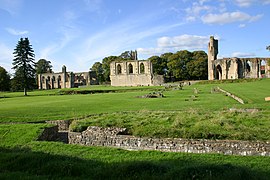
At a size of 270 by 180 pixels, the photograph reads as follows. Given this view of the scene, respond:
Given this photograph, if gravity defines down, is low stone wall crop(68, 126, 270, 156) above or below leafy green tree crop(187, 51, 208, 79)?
below

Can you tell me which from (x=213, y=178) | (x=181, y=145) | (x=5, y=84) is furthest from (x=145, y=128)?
(x=5, y=84)

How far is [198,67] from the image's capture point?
9494 cm

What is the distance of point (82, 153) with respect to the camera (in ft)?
35.0

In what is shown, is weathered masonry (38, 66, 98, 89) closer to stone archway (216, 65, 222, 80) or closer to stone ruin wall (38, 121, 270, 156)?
stone archway (216, 65, 222, 80)

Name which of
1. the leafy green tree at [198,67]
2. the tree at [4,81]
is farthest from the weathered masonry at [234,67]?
the tree at [4,81]

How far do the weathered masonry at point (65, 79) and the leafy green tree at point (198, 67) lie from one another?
109ft

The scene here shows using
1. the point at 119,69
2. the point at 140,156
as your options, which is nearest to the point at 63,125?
the point at 140,156

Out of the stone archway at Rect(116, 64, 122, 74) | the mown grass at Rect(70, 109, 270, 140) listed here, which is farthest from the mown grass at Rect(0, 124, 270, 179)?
the stone archway at Rect(116, 64, 122, 74)

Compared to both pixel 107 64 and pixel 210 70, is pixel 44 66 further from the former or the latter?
pixel 210 70

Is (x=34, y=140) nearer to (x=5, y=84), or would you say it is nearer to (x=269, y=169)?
(x=269, y=169)

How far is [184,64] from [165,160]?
88704 mm

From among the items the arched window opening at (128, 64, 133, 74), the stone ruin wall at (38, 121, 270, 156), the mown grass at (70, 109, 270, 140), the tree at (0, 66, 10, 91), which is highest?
the arched window opening at (128, 64, 133, 74)

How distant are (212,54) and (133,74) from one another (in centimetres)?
2557

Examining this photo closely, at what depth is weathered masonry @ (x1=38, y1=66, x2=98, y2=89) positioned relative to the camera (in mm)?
101250
